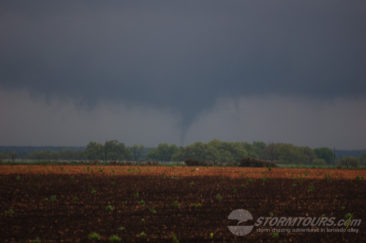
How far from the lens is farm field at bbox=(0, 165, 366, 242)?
52.6 ft

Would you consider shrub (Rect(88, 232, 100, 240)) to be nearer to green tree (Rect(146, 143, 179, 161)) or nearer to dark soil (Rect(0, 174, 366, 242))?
dark soil (Rect(0, 174, 366, 242))

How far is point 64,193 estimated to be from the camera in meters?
24.7

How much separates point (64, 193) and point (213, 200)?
35.0ft

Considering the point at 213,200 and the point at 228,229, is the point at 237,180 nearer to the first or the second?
the point at 213,200

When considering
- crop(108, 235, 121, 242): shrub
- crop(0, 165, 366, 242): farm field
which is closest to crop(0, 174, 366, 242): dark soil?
crop(0, 165, 366, 242): farm field

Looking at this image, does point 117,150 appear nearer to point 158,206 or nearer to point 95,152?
point 95,152

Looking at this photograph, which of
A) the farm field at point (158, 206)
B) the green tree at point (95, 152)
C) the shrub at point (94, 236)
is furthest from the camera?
the green tree at point (95, 152)

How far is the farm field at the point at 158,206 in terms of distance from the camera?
631 inches

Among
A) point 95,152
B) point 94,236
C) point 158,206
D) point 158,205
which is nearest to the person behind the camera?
point 94,236

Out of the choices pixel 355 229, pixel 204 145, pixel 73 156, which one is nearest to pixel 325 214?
pixel 355 229

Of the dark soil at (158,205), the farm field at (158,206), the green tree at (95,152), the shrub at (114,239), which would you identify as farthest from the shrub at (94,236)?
the green tree at (95,152)

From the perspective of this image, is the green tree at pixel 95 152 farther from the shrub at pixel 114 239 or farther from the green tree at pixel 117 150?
the shrub at pixel 114 239

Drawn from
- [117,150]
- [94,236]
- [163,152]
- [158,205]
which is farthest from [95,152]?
[94,236]

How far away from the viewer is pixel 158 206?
70.1 ft
